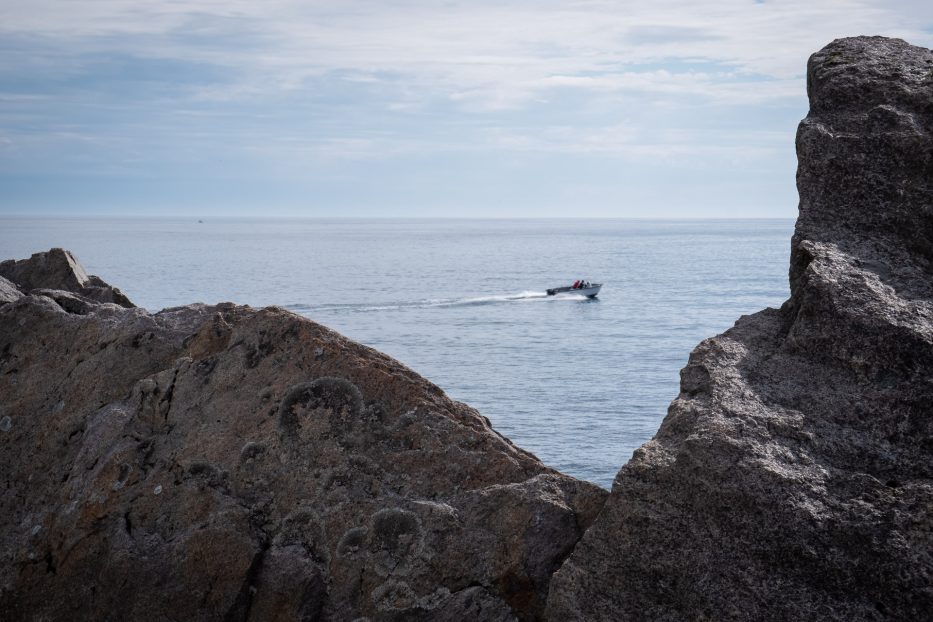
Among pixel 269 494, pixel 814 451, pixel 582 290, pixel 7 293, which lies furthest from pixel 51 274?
pixel 582 290

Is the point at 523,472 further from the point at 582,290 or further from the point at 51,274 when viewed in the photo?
the point at 582,290

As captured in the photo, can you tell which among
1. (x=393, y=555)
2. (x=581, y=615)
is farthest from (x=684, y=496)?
(x=393, y=555)

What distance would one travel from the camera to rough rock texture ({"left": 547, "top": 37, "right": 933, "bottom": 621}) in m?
4.99

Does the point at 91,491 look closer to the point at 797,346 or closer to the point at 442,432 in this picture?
the point at 442,432

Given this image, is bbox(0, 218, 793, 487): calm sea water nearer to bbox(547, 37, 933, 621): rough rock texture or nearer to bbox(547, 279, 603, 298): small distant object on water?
bbox(547, 279, 603, 298): small distant object on water

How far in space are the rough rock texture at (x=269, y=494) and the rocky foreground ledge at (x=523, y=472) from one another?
2 cm

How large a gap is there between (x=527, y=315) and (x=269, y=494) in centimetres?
6111

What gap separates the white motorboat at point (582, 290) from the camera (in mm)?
78062

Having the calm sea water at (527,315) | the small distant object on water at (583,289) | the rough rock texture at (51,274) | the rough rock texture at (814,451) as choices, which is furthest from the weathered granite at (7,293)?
the small distant object on water at (583,289)

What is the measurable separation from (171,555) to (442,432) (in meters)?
2.05

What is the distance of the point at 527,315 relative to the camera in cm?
6744

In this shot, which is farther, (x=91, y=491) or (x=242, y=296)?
(x=242, y=296)

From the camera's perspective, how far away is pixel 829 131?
6.76m

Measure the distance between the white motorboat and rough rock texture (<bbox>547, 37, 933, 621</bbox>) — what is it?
71.4 m
